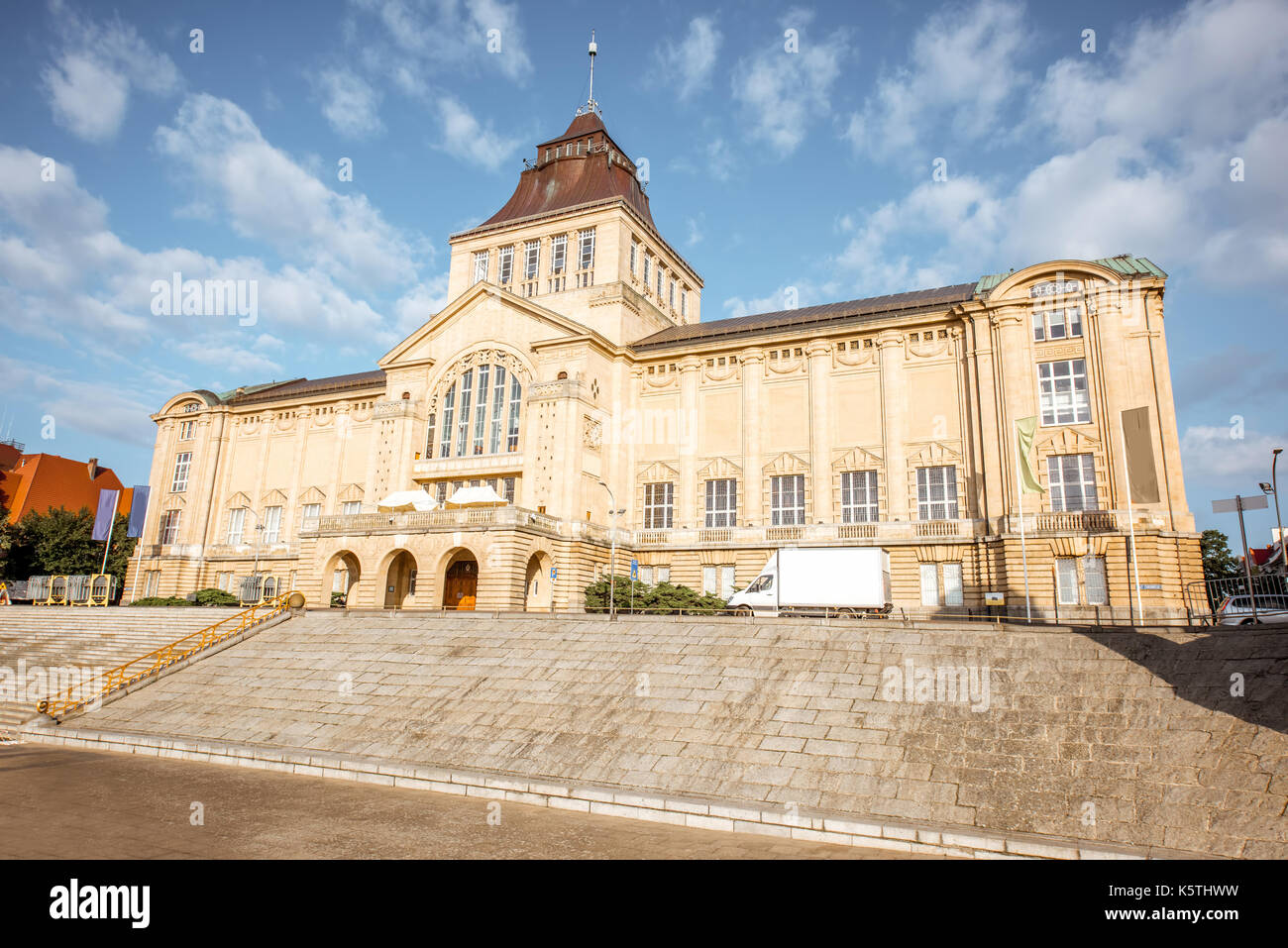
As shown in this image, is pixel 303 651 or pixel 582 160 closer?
→ pixel 303 651

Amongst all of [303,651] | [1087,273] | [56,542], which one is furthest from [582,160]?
[56,542]

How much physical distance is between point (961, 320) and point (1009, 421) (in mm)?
5604

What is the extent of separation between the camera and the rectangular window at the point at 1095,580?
102 ft

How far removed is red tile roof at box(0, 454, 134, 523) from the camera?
61.4 meters

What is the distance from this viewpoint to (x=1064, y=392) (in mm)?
34344

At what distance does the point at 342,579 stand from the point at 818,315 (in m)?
31.6

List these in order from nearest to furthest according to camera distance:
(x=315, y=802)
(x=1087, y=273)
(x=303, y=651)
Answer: (x=315, y=802) → (x=303, y=651) → (x=1087, y=273)

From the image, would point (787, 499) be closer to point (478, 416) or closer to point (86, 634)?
point (478, 416)

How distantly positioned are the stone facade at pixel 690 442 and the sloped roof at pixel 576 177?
0.35 m

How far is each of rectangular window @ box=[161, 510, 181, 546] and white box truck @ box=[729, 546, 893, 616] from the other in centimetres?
4510

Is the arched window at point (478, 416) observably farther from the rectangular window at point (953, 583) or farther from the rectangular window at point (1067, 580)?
the rectangular window at point (1067, 580)

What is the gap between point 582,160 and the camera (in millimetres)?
55125

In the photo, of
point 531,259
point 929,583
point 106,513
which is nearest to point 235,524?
point 106,513
